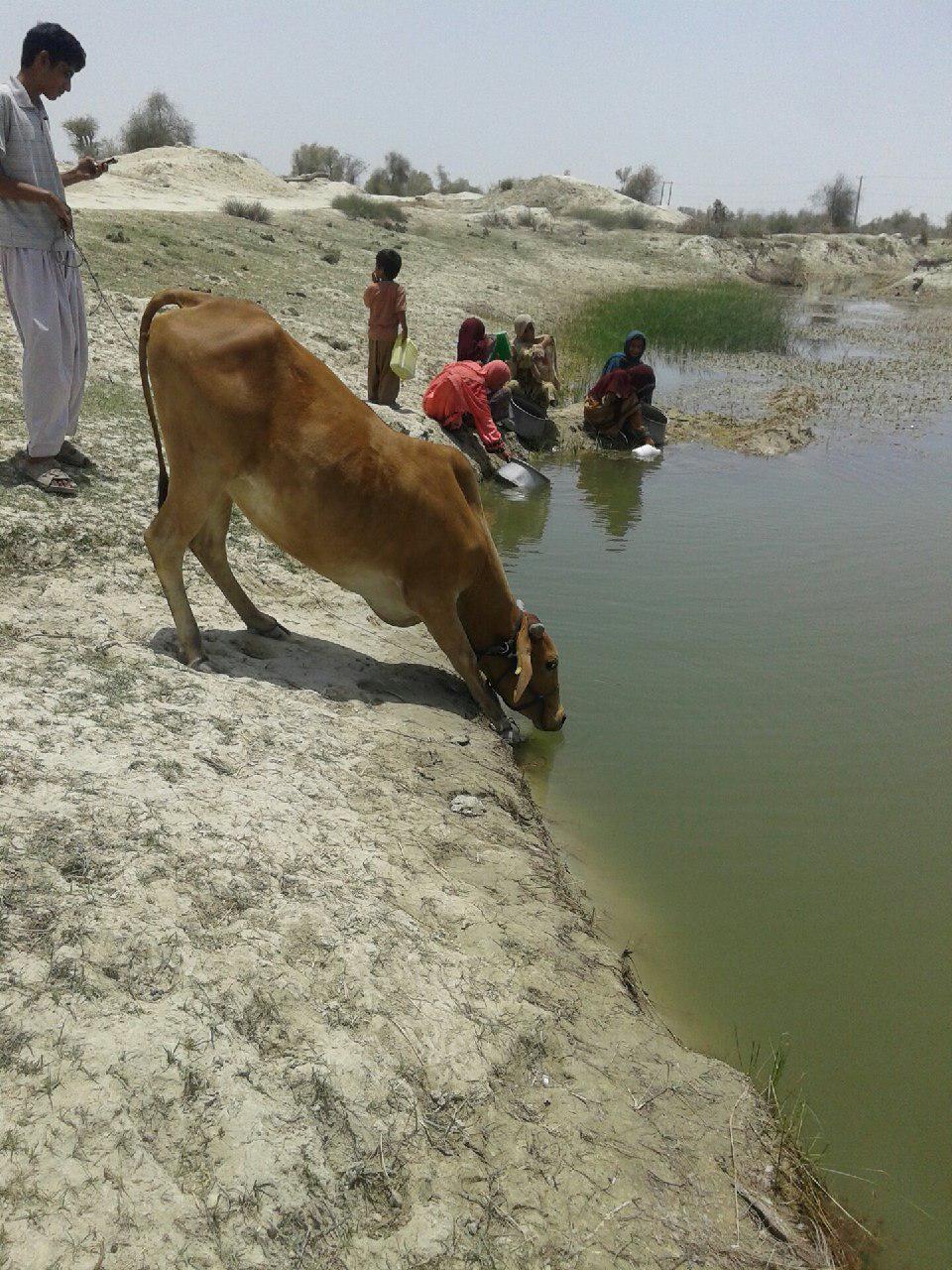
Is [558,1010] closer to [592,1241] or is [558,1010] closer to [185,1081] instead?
[592,1241]

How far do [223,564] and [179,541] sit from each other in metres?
0.46

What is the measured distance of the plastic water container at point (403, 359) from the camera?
32.3 feet

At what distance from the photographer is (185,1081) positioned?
2.27 meters

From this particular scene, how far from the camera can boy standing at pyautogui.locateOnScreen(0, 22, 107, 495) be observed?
4.79 m

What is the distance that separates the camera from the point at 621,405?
11453 mm

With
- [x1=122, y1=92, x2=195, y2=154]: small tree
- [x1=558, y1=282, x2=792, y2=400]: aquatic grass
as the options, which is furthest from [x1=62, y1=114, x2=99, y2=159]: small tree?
[x1=558, y1=282, x2=792, y2=400]: aquatic grass

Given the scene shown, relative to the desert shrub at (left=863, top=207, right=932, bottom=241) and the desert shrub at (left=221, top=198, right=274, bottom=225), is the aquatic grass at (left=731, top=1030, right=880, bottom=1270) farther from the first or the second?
the desert shrub at (left=863, top=207, right=932, bottom=241)

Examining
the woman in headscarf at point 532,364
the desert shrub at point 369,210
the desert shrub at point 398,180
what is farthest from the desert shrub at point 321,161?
the woman in headscarf at point 532,364

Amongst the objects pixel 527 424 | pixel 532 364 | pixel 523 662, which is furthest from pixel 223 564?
pixel 532 364

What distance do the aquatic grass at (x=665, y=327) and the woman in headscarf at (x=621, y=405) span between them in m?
1.79

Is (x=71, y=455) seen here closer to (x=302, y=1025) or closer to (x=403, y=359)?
(x=302, y=1025)

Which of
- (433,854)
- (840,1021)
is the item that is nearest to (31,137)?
(433,854)

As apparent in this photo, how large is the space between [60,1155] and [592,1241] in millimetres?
1200

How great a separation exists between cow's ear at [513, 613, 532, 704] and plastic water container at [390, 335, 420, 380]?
5.48m
